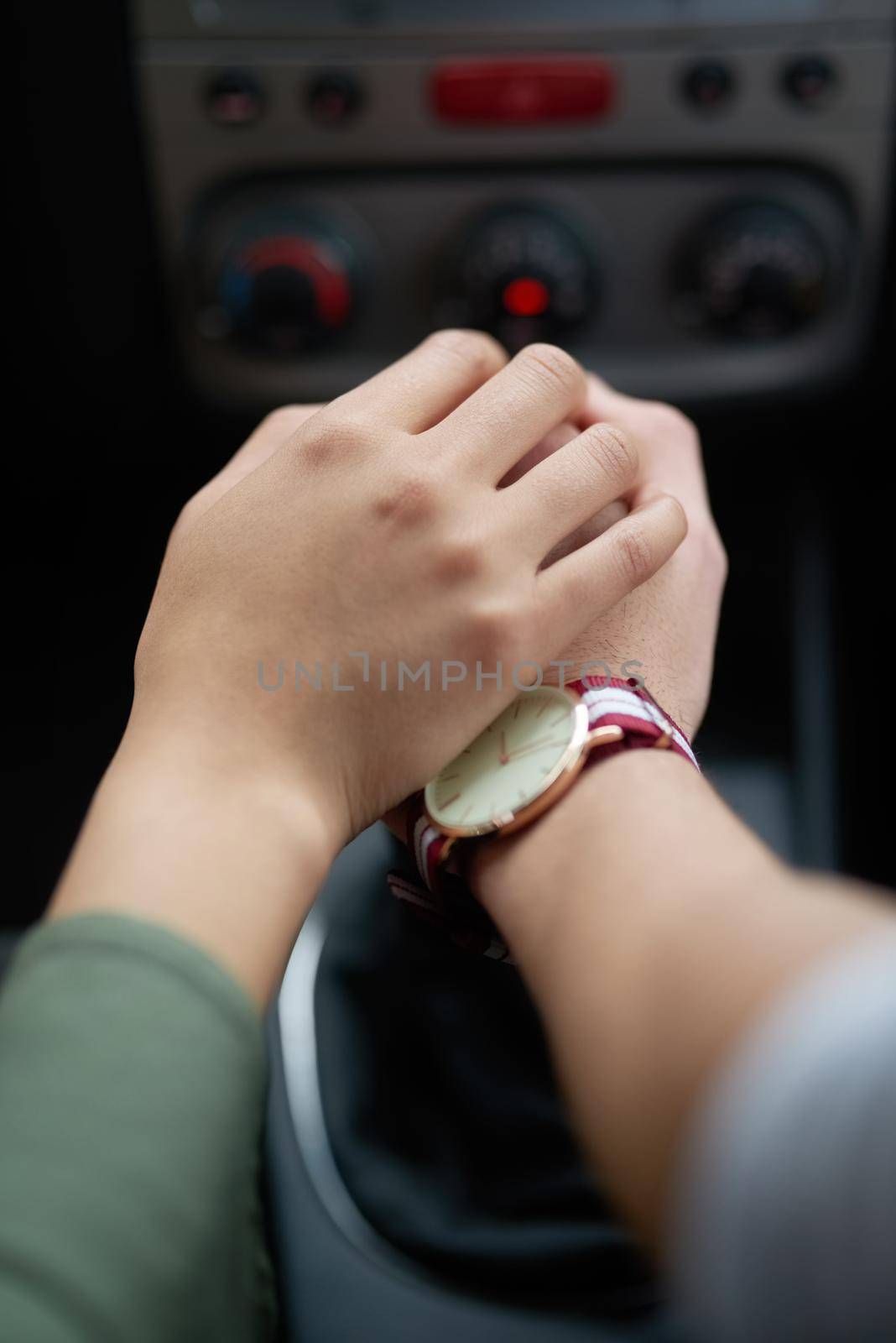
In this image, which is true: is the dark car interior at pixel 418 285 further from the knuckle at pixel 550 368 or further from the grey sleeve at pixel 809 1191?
the grey sleeve at pixel 809 1191

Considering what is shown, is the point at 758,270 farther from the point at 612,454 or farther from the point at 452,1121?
the point at 452,1121

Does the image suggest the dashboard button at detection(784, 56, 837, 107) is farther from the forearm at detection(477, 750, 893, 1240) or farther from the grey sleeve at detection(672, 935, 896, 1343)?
the grey sleeve at detection(672, 935, 896, 1343)

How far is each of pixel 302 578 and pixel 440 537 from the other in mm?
48

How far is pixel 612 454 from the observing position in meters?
0.45

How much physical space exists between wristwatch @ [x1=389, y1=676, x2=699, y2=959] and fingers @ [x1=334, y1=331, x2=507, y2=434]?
0.38 feet

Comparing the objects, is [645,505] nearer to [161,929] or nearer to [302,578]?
→ [302,578]

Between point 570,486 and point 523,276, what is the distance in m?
0.38

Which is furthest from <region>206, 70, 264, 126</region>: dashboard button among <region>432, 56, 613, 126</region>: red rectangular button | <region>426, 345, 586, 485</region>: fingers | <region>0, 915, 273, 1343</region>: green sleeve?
<region>0, 915, 273, 1343</region>: green sleeve

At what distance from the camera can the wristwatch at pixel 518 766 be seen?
406mm

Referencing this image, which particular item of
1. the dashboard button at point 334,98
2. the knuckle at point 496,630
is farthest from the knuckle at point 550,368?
the dashboard button at point 334,98

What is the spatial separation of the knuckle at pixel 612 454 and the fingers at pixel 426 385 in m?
0.06

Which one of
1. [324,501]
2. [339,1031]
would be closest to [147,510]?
[339,1031]

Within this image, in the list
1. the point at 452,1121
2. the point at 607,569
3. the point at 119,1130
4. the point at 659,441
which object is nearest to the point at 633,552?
the point at 607,569

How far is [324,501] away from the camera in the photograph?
415 mm
